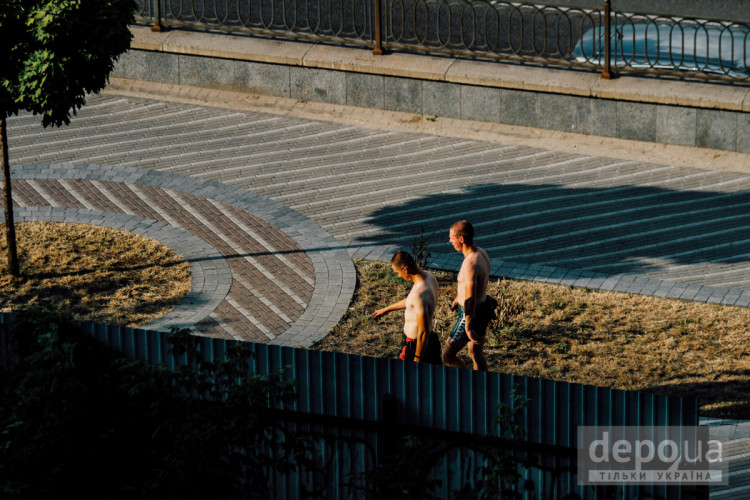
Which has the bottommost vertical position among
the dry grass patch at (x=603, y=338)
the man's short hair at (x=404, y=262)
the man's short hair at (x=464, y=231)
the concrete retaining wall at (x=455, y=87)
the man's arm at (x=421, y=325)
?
the dry grass patch at (x=603, y=338)

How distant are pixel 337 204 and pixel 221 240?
163 centimetres

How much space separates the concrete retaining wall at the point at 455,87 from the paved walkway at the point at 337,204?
37cm

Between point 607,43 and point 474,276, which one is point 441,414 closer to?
point 474,276

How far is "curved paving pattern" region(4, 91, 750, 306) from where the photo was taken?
502 inches

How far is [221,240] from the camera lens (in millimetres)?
13297

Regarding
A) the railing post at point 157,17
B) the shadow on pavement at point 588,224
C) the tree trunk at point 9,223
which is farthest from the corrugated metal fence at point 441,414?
the railing post at point 157,17

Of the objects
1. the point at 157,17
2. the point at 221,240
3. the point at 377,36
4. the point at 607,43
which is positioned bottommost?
the point at 221,240

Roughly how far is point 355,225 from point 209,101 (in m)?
4.43

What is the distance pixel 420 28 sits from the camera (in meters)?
20.0

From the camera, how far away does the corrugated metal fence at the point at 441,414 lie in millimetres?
7012

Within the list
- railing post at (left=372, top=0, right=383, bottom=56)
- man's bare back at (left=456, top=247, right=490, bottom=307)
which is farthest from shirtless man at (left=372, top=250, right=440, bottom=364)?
railing post at (left=372, top=0, right=383, bottom=56)

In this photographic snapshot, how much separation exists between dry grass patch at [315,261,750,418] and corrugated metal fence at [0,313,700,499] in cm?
346

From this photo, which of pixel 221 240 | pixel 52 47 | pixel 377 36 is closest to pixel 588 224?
pixel 221 240

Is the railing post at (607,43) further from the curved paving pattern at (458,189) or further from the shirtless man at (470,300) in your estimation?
the shirtless man at (470,300)
